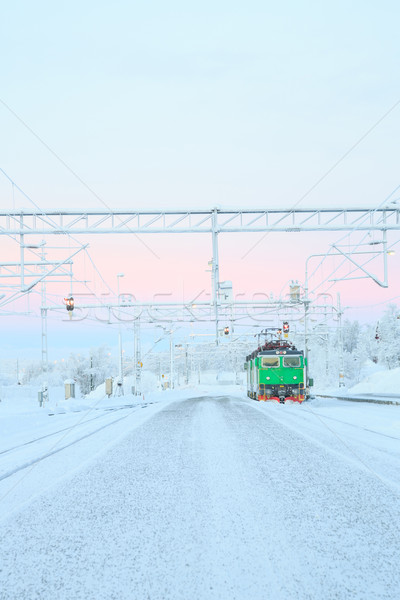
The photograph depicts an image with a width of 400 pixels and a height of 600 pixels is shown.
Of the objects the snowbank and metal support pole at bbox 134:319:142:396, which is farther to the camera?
the snowbank

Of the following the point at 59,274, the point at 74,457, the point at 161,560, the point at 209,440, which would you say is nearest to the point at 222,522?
the point at 161,560

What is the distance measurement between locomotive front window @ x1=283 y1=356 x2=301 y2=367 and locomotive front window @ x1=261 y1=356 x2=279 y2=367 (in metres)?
0.47

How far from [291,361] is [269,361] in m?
1.30

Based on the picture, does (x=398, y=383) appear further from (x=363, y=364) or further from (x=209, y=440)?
(x=363, y=364)

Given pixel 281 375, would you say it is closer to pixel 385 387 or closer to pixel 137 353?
pixel 137 353

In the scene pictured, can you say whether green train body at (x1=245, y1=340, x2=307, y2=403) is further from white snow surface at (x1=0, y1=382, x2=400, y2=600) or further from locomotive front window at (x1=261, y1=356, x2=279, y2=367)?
white snow surface at (x1=0, y1=382, x2=400, y2=600)

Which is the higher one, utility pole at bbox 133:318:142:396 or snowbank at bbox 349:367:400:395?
utility pole at bbox 133:318:142:396

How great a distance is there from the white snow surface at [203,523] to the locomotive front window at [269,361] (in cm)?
2160

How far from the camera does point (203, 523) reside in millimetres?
4266

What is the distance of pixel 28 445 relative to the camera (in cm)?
1039

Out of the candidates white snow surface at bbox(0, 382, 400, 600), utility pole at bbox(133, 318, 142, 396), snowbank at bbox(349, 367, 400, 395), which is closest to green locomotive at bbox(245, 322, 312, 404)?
utility pole at bbox(133, 318, 142, 396)

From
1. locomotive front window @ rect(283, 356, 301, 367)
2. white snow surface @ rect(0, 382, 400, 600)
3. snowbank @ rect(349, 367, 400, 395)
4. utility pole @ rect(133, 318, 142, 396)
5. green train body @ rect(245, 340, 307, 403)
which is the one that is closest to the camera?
white snow surface @ rect(0, 382, 400, 600)

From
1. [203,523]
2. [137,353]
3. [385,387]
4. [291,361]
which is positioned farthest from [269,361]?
[203,523]

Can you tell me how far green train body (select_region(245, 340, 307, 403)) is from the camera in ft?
98.4
